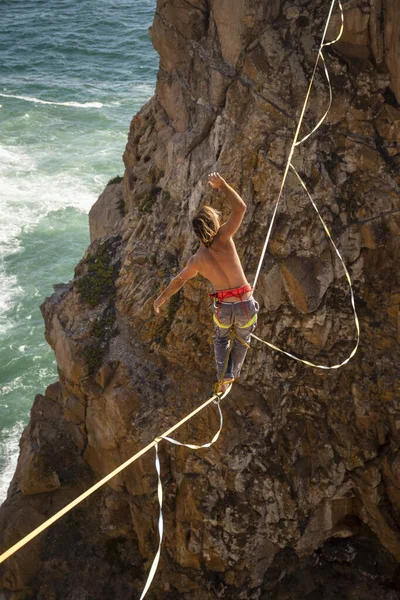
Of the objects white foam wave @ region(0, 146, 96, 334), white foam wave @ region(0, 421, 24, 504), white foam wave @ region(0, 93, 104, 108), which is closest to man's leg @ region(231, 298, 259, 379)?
white foam wave @ region(0, 421, 24, 504)

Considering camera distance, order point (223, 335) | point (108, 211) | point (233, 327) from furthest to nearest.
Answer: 1. point (108, 211)
2. point (223, 335)
3. point (233, 327)

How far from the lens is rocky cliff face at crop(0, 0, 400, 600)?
36.9ft

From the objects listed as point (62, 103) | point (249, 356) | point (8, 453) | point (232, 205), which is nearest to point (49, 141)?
point (62, 103)

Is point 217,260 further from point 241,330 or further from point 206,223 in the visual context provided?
point 241,330

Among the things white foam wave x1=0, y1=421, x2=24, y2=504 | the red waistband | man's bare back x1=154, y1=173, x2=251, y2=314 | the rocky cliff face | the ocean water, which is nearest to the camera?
man's bare back x1=154, y1=173, x2=251, y2=314

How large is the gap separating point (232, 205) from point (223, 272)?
81 cm

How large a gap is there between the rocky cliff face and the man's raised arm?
332 centimetres

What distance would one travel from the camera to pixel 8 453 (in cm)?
1912

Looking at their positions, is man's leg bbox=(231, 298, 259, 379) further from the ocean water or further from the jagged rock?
the ocean water

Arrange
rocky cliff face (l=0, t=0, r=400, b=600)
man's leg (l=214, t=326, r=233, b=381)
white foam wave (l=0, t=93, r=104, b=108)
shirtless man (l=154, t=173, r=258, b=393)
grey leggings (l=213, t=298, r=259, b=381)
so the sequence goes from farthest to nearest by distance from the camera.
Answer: white foam wave (l=0, t=93, r=104, b=108)
rocky cliff face (l=0, t=0, r=400, b=600)
man's leg (l=214, t=326, r=233, b=381)
grey leggings (l=213, t=298, r=259, b=381)
shirtless man (l=154, t=173, r=258, b=393)

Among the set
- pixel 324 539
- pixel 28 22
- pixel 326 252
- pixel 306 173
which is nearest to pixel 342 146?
pixel 306 173

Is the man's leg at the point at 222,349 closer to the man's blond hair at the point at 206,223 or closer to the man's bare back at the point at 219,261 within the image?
the man's bare back at the point at 219,261

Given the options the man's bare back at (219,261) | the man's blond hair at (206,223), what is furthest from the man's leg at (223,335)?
the man's blond hair at (206,223)

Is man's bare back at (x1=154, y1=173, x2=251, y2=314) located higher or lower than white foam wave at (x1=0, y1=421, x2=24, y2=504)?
higher
